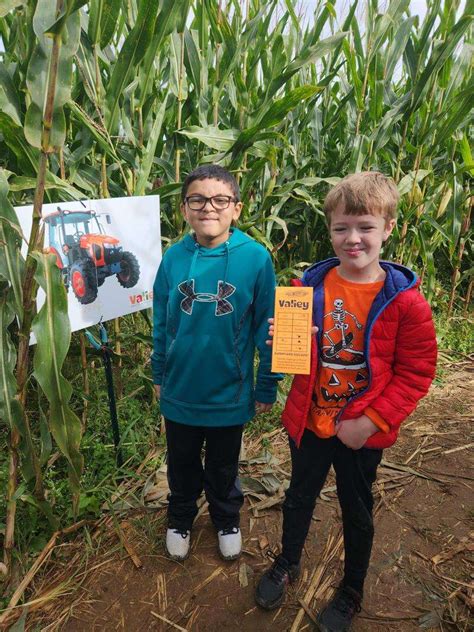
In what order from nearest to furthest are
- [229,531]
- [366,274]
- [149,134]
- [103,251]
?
[366,274] → [103,251] → [229,531] → [149,134]

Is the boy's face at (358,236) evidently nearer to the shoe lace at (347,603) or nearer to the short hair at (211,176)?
the short hair at (211,176)

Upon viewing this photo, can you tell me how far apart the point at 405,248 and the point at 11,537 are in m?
3.18

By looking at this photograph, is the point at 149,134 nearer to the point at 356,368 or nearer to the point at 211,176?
the point at 211,176

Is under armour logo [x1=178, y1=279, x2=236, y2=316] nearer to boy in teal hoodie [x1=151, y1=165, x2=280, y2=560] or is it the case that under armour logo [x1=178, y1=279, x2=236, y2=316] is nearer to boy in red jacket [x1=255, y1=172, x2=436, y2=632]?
boy in teal hoodie [x1=151, y1=165, x2=280, y2=560]

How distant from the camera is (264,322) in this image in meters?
1.60

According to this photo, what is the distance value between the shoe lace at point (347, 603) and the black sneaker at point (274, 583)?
187 millimetres

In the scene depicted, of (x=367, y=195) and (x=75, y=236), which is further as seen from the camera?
(x=75, y=236)

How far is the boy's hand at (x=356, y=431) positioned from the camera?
1.28 meters

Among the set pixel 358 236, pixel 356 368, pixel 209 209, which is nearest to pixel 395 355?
pixel 356 368

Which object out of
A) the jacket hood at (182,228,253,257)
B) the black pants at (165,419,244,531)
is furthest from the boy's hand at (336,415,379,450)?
the jacket hood at (182,228,253,257)

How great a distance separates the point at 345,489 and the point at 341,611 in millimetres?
451

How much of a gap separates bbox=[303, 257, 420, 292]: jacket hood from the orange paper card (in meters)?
0.17

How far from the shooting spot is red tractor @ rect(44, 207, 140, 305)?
5.01 feet

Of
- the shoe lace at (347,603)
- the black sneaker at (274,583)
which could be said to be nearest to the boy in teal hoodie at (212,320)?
the black sneaker at (274,583)
